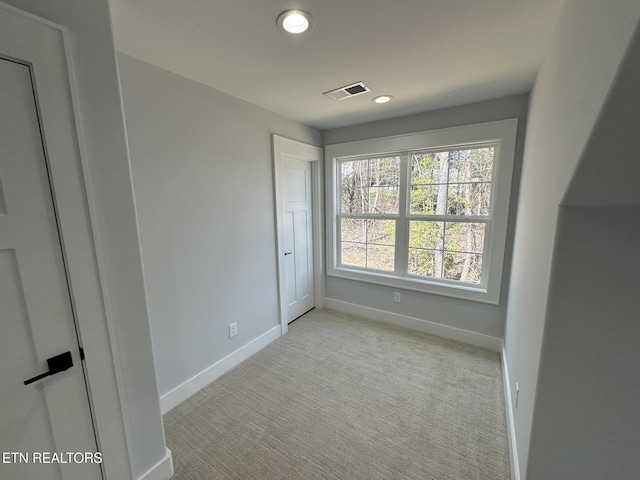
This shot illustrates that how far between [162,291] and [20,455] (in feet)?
3.18

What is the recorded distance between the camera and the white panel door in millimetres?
3000

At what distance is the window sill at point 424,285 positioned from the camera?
260cm

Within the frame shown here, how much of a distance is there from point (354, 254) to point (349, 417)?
1971 millimetres

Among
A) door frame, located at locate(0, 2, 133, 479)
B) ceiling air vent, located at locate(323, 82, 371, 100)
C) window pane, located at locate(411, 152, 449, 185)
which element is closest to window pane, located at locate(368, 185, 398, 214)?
window pane, located at locate(411, 152, 449, 185)

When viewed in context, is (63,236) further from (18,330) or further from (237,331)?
(237,331)

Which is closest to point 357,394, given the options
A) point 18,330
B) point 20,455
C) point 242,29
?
point 20,455

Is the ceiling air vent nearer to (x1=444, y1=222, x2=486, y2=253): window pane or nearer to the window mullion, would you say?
the window mullion

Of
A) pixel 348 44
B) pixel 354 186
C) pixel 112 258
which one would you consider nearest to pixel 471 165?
pixel 354 186

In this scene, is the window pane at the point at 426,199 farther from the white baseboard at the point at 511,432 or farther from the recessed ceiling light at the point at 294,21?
the recessed ceiling light at the point at 294,21

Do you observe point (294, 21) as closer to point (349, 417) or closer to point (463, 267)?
point (349, 417)

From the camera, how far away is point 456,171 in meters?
2.65

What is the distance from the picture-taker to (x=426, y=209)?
2.85 meters

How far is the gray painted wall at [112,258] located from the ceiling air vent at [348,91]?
145 centimetres

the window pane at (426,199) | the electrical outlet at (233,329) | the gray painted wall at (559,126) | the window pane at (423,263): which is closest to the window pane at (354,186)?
the window pane at (426,199)
